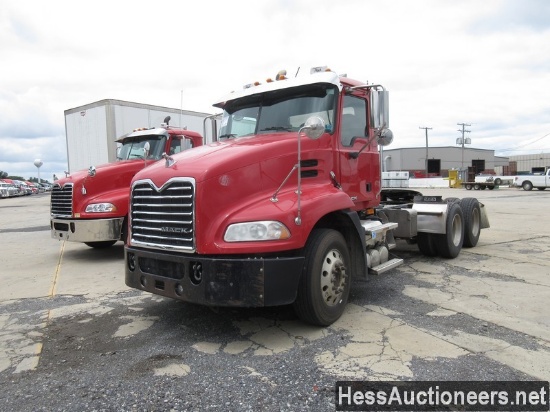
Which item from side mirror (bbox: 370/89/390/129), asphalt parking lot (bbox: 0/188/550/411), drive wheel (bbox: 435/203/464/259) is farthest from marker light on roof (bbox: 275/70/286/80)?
drive wheel (bbox: 435/203/464/259)

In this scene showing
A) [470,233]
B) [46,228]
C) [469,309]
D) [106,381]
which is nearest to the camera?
[106,381]

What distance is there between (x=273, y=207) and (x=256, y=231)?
0.28m

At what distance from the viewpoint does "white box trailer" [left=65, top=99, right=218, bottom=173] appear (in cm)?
1228

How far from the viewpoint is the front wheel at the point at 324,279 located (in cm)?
394

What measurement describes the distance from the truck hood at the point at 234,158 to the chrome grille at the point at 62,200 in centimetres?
412

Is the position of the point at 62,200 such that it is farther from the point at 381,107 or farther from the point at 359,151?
the point at 381,107

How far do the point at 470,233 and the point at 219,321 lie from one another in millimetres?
5878

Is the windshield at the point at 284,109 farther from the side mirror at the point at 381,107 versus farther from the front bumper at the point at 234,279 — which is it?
the front bumper at the point at 234,279

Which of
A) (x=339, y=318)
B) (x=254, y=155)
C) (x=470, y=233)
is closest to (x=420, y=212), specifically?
(x=470, y=233)

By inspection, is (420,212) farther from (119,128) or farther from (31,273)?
(119,128)

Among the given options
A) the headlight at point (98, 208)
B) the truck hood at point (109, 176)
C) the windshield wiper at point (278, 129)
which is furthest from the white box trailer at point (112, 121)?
the windshield wiper at point (278, 129)

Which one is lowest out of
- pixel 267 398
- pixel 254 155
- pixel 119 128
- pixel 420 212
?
pixel 267 398

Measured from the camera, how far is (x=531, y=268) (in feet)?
21.8

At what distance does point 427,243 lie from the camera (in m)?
7.39
